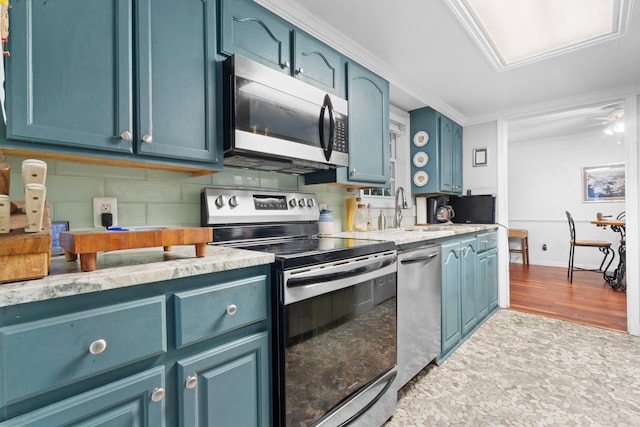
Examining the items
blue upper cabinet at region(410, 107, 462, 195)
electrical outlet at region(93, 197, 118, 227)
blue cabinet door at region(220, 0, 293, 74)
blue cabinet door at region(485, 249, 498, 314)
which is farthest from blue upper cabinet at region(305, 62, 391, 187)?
blue cabinet door at region(485, 249, 498, 314)

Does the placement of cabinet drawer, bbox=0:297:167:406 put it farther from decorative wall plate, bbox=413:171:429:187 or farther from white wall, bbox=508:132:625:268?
white wall, bbox=508:132:625:268

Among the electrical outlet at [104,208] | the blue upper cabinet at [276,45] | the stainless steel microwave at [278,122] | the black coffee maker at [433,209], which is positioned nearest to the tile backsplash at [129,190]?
the electrical outlet at [104,208]

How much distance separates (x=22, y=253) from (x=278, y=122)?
1.06 m

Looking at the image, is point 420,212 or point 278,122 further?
point 420,212

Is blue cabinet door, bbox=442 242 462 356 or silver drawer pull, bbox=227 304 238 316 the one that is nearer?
silver drawer pull, bbox=227 304 238 316

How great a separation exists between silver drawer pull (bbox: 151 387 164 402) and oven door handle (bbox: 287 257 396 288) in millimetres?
472

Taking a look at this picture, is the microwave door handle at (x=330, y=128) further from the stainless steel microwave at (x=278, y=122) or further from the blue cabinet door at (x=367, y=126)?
A: the blue cabinet door at (x=367, y=126)

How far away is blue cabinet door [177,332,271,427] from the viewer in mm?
888

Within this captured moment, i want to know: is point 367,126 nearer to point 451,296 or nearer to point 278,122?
point 278,122

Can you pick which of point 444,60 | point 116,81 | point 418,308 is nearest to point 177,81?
point 116,81

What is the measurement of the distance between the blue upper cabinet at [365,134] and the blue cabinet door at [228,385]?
3.87 feet

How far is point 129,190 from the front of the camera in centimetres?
133

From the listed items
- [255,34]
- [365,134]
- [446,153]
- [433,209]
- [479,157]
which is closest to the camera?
[255,34]

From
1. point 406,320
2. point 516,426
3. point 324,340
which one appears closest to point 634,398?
point 516,426
